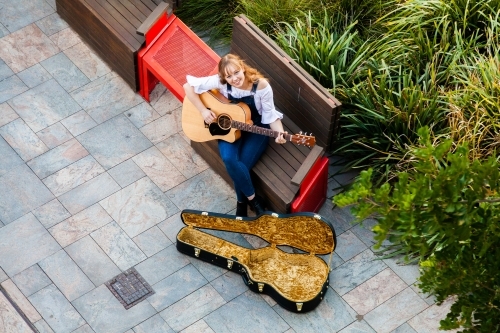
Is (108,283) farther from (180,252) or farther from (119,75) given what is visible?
(119,75)

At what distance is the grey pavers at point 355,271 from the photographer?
6.80 meters

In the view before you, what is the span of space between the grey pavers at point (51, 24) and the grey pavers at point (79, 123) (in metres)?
1.09

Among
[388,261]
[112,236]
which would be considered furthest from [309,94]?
[112,236]

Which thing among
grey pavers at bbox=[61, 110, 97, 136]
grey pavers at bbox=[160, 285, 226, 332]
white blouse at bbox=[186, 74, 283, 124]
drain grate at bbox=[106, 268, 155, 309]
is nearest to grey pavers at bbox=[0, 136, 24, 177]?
grey pavers at bbox=[61, 110, 97, 136]

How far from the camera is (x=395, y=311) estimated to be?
6.65 meters

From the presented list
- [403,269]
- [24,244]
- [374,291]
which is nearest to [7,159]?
[24,244]

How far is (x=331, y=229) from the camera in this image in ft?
21.4

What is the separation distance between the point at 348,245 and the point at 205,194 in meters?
1.22

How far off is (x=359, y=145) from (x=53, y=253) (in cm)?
252

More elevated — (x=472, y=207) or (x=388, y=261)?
(x=472, y=207)

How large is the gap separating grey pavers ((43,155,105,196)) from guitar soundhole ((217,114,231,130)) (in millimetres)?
1273

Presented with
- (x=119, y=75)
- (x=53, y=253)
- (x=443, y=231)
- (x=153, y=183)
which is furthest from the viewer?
(x=119, y=75)

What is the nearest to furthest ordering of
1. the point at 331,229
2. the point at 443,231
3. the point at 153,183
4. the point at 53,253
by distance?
1. the point at 443,231
2. the point at 331,229
3. the point at 53,253
4. the point at 153,183

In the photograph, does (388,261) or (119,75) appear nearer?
(388,261)
